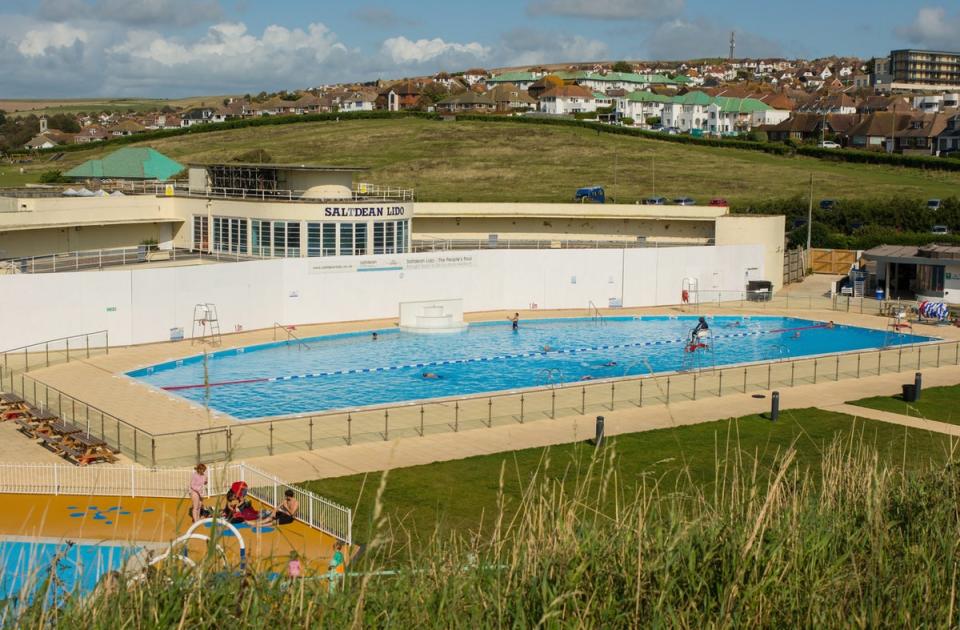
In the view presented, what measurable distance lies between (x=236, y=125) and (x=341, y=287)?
234 feet

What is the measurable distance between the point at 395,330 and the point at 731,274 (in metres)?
17.1

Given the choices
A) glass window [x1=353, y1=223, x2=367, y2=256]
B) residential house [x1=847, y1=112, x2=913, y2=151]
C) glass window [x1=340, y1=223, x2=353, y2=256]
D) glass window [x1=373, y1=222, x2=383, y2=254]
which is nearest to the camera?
glass window [x1=340, y1=223, x2=353, y2=256]

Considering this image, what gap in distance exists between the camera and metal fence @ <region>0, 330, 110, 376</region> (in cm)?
3222

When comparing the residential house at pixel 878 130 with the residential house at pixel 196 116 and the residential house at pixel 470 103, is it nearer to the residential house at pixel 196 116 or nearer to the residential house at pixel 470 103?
the residential house at pixel 470 103

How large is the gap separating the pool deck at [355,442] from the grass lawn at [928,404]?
0.77 metres

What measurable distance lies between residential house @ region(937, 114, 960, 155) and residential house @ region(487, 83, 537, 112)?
178 ft

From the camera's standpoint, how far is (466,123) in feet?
352

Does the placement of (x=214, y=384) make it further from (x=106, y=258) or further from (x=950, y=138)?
(x=950, y=138)

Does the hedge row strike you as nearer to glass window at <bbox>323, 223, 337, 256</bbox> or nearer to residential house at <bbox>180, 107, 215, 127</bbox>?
residential house at <bbox>180, 107, 215, 127</bbox>

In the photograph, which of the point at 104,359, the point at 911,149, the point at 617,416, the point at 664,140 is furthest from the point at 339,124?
the point at 617,416

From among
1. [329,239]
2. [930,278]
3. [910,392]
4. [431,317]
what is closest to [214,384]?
[431,317]

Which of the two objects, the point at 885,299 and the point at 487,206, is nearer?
the point at 885,299

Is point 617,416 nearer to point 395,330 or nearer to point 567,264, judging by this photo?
point 395,330

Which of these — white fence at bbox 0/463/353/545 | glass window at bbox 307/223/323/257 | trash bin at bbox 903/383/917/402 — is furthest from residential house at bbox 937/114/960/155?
white fence at bbox 0/463/353/545
